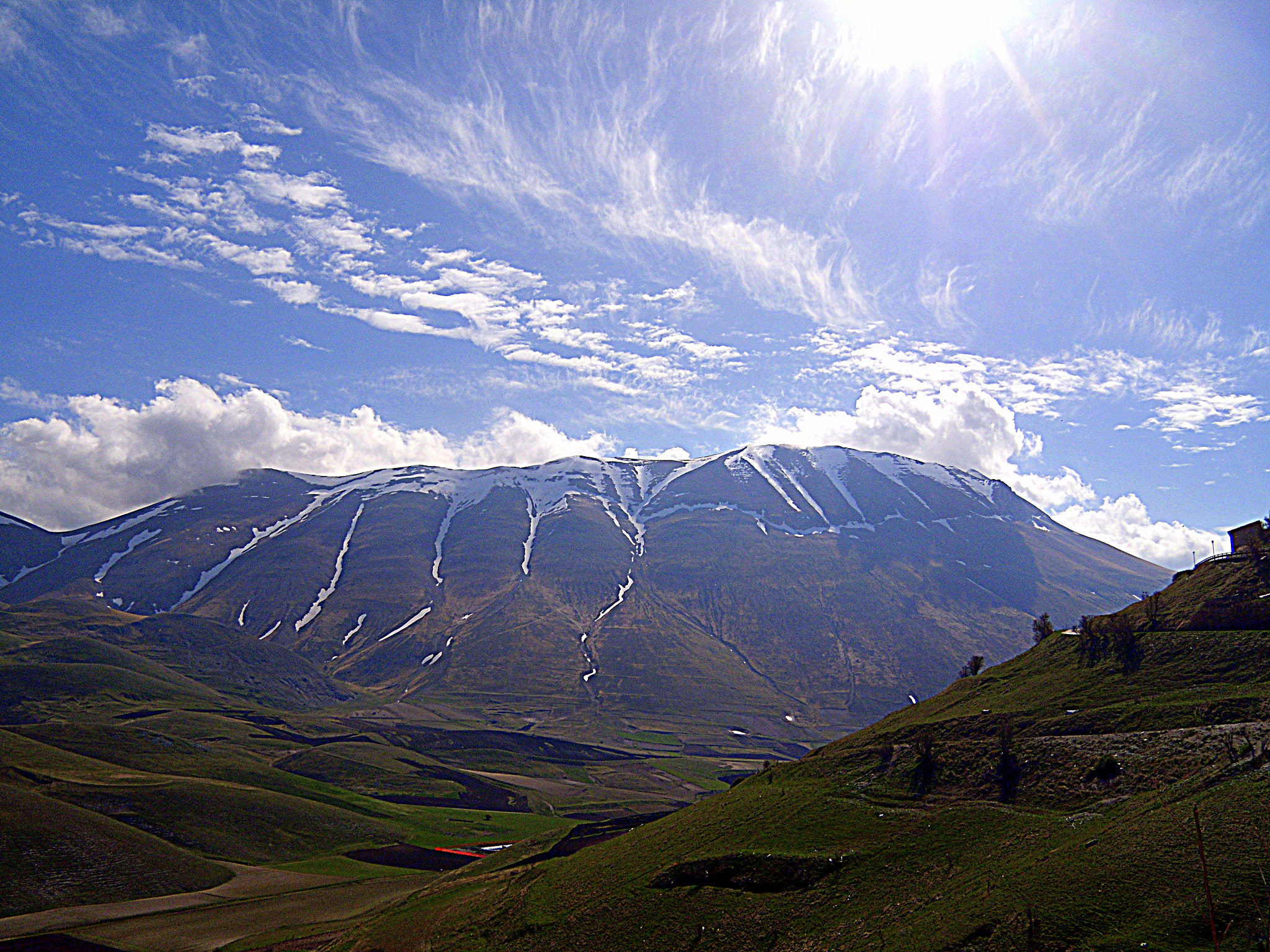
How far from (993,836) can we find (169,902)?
100841 millimetres

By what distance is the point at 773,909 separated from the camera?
52.1 m

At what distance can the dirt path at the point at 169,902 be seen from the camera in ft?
300

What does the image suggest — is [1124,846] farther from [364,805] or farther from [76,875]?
[364,805]

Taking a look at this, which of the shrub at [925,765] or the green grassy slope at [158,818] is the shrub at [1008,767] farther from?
the green grassy slope at [158,818]

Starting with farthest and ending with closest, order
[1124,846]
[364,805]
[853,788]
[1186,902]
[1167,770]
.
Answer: [364,805] → [853,788] → [1167,770] → [1124,846] → [1186,902]

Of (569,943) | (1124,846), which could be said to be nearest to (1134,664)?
(1124,846)

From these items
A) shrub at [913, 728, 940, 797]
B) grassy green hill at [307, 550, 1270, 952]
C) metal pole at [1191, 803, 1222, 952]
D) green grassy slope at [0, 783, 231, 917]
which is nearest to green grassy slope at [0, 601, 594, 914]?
green grassy slope at [0, 783, 231, 917]

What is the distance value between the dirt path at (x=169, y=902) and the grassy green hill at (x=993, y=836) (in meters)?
34.7

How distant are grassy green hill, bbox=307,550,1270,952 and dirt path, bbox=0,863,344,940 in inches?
1367

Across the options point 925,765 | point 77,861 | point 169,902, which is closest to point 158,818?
point 77,861

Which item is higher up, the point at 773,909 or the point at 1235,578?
the point at 1235,578

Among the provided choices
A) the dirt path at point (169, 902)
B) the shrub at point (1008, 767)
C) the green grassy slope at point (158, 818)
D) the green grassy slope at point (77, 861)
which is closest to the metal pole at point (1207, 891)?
the shrub at point (1008, 767)

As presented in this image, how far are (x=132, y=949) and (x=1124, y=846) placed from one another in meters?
92.4

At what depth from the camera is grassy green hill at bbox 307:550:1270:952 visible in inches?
1565
